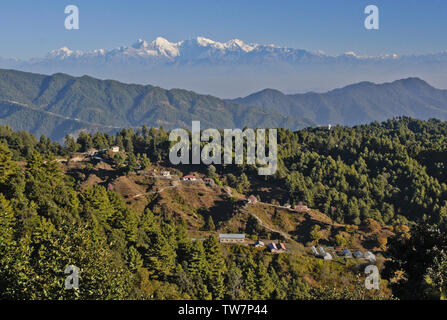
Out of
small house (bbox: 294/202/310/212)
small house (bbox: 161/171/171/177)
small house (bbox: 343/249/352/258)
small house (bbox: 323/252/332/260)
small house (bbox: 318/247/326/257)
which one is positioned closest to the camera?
small house (bbox: 323/252/332/260)

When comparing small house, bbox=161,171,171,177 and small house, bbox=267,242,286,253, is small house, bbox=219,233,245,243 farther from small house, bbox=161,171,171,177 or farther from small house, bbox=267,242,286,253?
small house, bbox=161,171,171,177

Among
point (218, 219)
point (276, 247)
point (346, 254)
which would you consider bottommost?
point (346, 254)

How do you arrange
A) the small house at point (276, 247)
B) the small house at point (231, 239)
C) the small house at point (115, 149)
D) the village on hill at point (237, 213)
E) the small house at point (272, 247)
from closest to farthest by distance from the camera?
the small house at point (276, 247), the small house at point (272, 247), the small house at point (231, 239), the village on hill at point (237, 213), the small house at point (115, 149)

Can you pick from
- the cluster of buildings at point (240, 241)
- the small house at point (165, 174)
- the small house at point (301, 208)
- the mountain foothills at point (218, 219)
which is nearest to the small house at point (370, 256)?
the mountain foothills at point (218, 219)

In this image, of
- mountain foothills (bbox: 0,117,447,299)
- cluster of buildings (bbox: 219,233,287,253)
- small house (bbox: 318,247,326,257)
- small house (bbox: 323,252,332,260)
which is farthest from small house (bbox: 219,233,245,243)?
small house (bbox: 323,252,332,260)

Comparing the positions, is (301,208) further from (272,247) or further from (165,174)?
(165,174)

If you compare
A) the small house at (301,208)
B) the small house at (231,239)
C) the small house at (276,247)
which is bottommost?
the small house at (276,247)

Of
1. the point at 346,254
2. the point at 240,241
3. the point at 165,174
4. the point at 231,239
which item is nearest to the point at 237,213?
the point at 240,241

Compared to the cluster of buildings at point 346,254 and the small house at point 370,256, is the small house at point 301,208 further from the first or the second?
the small house at point 370,256

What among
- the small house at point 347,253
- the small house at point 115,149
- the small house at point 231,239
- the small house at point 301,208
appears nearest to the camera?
the small house at point 347,253
